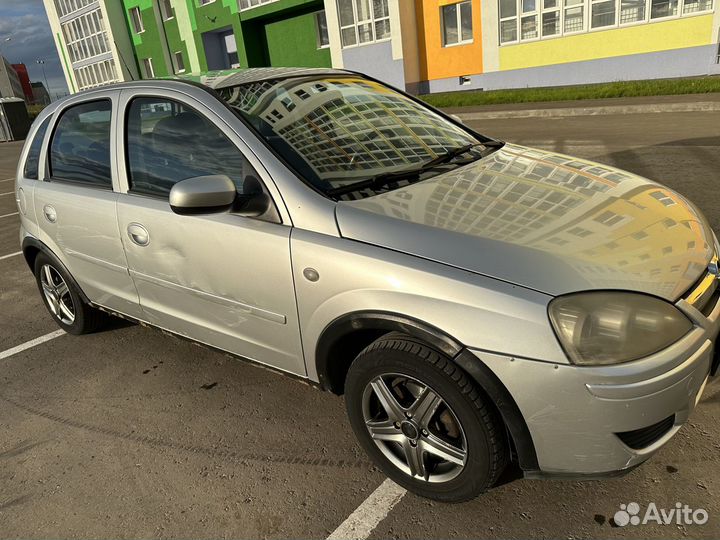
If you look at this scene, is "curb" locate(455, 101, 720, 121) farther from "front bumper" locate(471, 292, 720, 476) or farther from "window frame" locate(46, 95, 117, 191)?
"window frame" locate(46, 95, 117, 191)

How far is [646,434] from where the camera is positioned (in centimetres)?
192

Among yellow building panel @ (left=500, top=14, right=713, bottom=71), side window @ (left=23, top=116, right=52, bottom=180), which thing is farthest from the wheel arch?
yellow building panel @ (left=500, top=14, right=713, bottom=71)

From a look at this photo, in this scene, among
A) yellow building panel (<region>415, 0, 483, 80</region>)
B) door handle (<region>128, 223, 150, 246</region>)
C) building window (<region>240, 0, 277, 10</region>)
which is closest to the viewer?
door handle (<region>128, 223, 150, 246</region>)

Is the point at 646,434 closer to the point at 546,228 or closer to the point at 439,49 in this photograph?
the point at 546,228

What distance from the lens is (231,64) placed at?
33469 mm

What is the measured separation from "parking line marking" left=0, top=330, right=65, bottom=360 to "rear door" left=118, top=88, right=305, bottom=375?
1459 mm

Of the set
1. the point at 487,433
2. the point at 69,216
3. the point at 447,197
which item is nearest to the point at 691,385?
the point at 487,433

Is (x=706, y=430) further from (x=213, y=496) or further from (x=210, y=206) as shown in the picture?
(x=210, y=206)

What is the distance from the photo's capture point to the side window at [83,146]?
3.23 m

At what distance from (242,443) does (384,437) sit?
0.84m

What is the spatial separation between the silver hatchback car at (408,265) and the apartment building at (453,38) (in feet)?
54.4


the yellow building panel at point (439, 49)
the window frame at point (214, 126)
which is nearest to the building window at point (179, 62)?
the yellow building panel at point (439, 49)

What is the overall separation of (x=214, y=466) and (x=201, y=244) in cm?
106

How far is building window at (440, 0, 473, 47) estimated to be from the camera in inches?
838
